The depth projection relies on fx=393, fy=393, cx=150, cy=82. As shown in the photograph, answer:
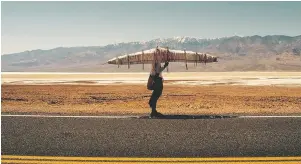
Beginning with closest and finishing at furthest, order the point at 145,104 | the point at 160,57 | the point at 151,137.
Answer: the point at 151,137, the point at 160,57, the point at 145,104

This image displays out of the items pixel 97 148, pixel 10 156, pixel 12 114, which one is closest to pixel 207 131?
pixel 97 148

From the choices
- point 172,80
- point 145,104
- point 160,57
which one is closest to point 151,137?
point 160,57

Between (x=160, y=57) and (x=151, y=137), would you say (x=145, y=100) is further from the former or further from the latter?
(x=151, y=137)

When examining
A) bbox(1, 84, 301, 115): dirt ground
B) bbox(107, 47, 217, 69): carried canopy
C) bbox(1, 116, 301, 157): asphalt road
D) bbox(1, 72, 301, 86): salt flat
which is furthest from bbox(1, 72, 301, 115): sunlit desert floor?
bbox(1, 72, 301, 86): salt flat

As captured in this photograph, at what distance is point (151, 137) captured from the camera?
23.3 feet

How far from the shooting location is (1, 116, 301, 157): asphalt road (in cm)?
605

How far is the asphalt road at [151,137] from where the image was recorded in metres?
6.05

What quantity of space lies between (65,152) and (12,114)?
4529mm

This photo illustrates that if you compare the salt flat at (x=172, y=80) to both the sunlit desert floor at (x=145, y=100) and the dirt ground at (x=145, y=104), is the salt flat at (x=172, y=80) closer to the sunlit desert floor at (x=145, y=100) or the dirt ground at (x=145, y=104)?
the sunlit desert floor at (x=145, y=100)

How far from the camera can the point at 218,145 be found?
6512mm

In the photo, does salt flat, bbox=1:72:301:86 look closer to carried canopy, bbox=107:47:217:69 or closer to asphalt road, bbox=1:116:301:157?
carried canopy, bbox=107:47:217:69

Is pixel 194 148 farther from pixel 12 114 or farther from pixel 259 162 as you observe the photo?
pixel 12 114

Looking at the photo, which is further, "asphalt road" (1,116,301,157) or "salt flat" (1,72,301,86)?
"salt flat" (1,72,301,86)

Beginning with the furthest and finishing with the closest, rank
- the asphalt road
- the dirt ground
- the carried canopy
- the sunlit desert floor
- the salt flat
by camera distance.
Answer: the salt flat < the sunlit desert floor < the dirt ground < the carried canopy < the asphalt road
